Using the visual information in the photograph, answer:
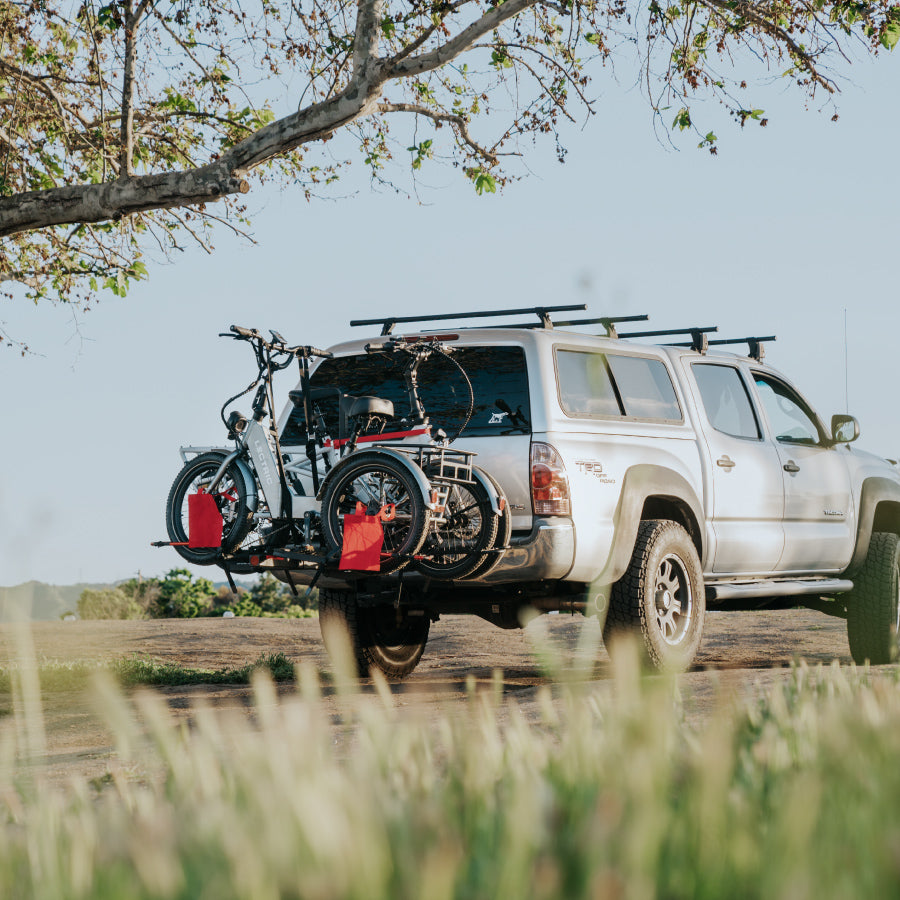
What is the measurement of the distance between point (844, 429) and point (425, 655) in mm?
4211

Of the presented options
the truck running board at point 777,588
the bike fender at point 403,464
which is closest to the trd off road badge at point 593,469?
the bike fender at point 403,464

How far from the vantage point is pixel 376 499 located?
22.0 feet

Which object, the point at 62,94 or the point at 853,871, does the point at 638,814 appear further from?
the point at 62,94

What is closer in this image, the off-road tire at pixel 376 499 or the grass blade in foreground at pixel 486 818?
the grass blade in foreground at pixel 486 818

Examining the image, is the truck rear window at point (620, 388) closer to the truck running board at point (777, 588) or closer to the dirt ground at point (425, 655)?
the truck running board at point (777, 588)

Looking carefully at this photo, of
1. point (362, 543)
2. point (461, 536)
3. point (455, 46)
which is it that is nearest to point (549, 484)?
point (461, 536)

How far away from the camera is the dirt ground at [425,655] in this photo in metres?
6.27

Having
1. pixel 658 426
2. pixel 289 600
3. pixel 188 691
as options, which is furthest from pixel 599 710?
pixel 289 600

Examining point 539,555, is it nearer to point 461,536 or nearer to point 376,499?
point 461,536

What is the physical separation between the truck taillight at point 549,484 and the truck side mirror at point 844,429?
11.9 ft

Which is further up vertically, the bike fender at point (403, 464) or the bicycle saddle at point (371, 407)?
the bicycle saddle at point (371, 407)

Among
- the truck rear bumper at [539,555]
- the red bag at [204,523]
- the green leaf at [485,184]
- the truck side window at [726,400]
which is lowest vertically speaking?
the truck rear bumper at [539,555]

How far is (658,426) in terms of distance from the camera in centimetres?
773

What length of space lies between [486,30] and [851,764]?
379 inches
